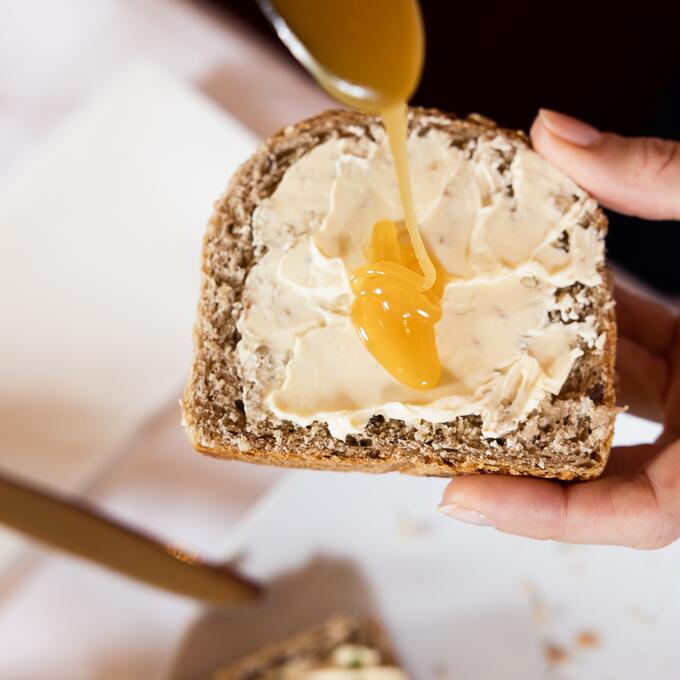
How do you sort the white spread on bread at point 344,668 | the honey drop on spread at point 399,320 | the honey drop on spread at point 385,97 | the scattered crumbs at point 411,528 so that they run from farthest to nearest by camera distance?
the scattered crumbs at point 411,528 → the white spread on bread at point 344,668 → the honey drop on spread at point 399,320 → the honey drop on spread at point 385,97

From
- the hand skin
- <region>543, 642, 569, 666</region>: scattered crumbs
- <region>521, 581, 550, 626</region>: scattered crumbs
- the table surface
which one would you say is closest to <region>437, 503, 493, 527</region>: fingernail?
the hand skin

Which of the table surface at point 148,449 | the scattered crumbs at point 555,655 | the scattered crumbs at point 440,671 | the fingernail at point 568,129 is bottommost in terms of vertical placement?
the scattered crumbs at point 555,655

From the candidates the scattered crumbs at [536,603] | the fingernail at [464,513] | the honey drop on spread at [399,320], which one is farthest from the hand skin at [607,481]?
the scattered crumbs at [536,603]

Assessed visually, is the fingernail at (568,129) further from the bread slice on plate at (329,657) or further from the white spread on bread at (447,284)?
the bread slice on plate at (329,657)

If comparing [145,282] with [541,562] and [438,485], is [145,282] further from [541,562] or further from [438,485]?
[541,562]

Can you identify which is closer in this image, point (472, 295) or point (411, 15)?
point (411, 15)

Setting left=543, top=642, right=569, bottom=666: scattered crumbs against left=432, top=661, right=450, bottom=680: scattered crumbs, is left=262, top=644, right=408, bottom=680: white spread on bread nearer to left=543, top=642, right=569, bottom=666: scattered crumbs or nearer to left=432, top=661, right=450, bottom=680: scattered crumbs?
left=432, top=661, right=450, bottom=680: scattered crumbs

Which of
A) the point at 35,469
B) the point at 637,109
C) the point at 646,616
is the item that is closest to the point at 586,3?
the point at 637,109
